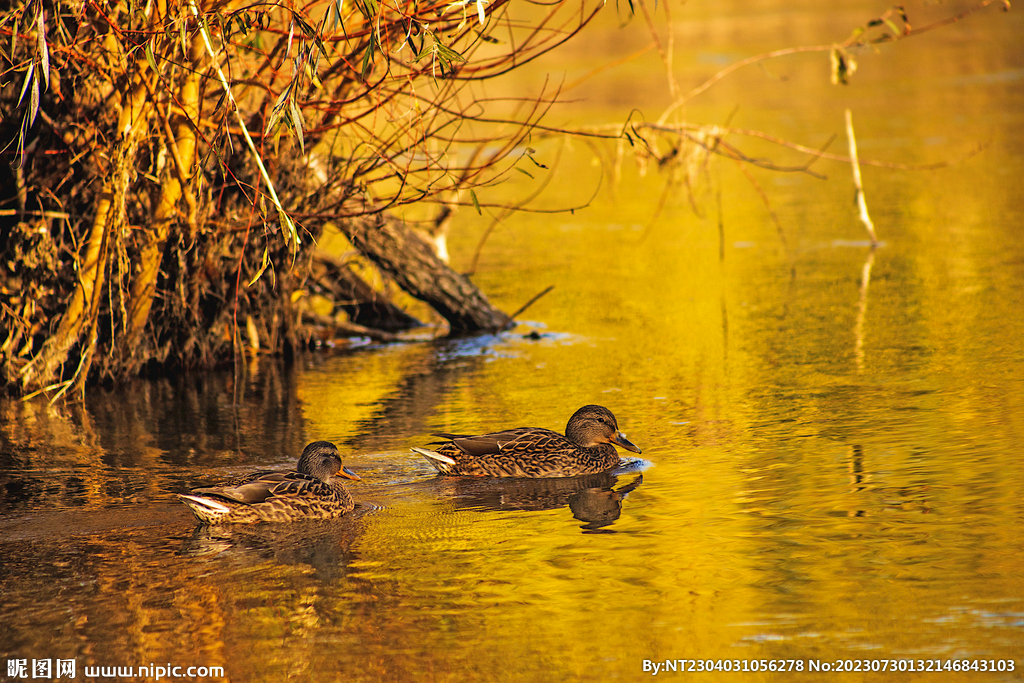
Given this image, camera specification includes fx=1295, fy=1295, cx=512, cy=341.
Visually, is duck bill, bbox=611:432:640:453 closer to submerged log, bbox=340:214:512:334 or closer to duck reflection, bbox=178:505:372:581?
duck reflection, bbox=178:505:372:581

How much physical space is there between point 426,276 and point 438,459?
514cm

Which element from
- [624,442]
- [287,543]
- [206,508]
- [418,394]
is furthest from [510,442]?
[418,394]

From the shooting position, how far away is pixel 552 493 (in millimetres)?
7914

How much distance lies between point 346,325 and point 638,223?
755cm

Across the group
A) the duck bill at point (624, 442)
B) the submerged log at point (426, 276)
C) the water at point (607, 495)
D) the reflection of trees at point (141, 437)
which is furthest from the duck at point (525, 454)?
the submerged log at point (426, 276)

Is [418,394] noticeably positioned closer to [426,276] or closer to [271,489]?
[426,276]

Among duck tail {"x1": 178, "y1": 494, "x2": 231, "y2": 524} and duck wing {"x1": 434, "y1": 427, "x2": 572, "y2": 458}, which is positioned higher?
duck wing {"x1": 434, "y1": 427, "x2": 572, "y2": 458}

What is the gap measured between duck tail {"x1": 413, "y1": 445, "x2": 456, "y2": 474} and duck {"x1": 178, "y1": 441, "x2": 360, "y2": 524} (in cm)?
66

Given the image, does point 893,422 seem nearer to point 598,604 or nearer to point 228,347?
point 598,604

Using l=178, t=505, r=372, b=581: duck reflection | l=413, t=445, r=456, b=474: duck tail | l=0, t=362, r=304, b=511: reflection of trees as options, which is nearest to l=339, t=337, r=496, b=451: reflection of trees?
l=0, t=362, r=304, b=511: reflection of trees

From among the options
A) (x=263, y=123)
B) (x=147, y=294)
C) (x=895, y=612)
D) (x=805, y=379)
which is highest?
(x=263, y=123)

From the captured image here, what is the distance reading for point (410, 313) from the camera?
49.2 feet

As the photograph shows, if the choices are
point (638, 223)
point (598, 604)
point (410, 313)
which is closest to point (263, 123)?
point (410, 313)

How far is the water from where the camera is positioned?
5.49 metres
